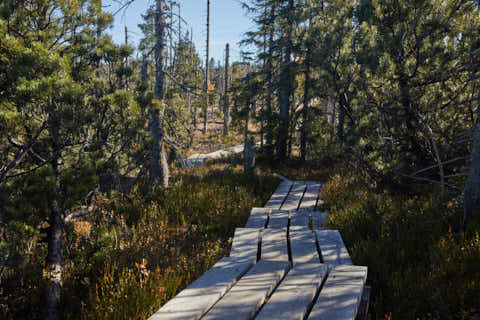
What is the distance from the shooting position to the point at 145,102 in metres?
4.43

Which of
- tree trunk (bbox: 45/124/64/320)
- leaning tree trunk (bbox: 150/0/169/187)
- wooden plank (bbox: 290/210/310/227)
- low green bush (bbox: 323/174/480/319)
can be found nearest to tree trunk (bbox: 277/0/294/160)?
leaning tree trunk (bbox: 150/0/169/187)

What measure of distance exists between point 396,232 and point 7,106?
5.10m

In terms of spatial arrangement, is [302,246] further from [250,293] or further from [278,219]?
[250,293]

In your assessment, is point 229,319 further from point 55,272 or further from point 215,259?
point 55,272

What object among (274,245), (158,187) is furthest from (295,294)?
(158,187)

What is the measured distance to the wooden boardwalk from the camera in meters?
2.31

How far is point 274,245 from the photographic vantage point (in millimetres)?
3990

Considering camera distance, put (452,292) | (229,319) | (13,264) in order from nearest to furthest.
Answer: (229,319) < (452,292) < (13,264)

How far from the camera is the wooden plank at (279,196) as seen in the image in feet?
23.0

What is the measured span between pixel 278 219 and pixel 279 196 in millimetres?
2444

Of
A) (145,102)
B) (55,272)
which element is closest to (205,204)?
(145,102)

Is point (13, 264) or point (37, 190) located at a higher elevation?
point (37, 190)

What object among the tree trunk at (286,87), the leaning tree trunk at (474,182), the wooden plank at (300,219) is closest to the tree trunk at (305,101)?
the tree trunk at (286,87)

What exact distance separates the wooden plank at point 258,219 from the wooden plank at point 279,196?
132 centimetres
